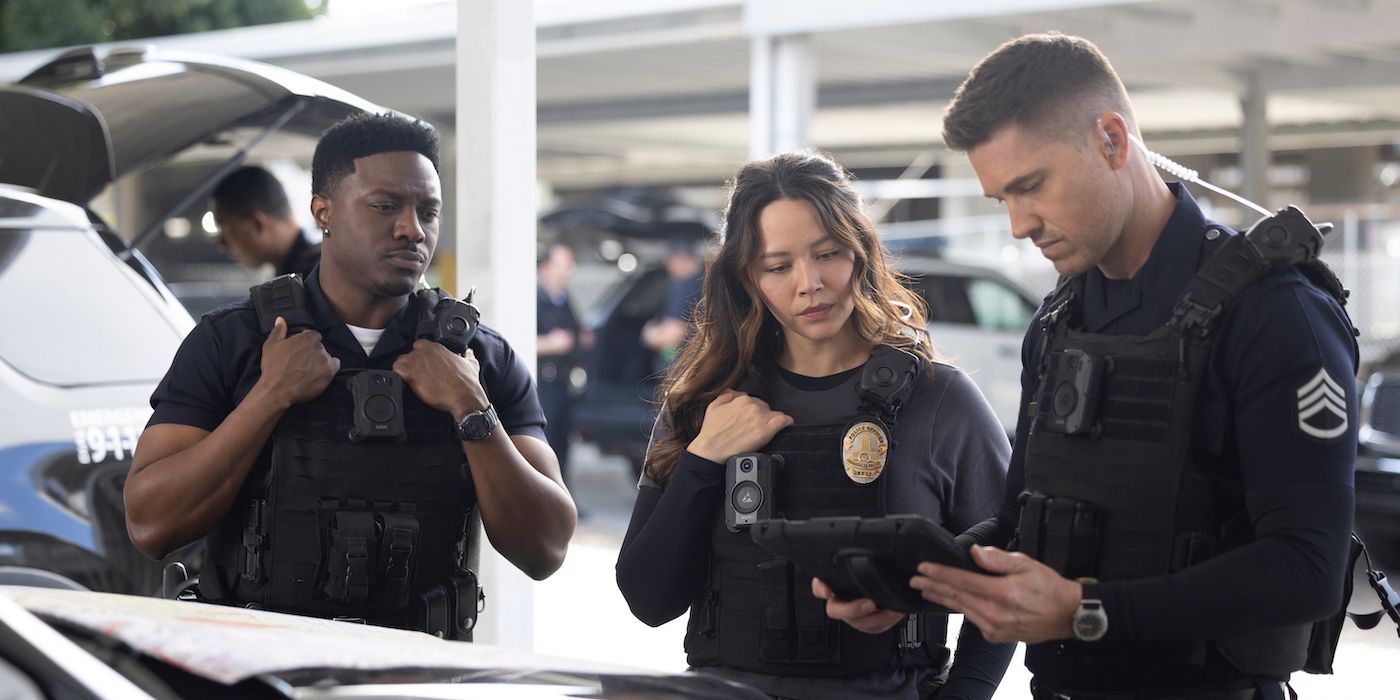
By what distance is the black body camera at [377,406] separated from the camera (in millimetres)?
2895

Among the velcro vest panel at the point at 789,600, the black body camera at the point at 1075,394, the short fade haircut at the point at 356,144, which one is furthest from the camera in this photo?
the short fade haircut at the point at 356,144

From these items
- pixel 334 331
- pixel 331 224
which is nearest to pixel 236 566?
A: pixel 334 331

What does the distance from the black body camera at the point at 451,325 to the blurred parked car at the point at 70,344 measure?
1.82 m

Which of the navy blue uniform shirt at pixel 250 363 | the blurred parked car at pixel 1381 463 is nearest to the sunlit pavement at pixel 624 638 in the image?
the blurred parked car at pixel 1381 463

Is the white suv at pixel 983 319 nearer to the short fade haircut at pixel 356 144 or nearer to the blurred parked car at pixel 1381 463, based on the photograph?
the blurred parked car at pixel 1381 463

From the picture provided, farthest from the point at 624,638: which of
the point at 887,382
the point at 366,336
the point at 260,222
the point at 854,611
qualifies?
the point at 854,611

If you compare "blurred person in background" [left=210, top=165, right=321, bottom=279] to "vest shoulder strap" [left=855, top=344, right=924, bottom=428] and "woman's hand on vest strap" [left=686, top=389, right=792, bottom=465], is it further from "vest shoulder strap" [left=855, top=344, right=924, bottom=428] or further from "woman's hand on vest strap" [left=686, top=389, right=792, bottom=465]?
"vest shoulder strap" [left=855, top=344, right=924, bottom=428]

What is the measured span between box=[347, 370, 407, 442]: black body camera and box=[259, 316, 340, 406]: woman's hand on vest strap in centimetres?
7

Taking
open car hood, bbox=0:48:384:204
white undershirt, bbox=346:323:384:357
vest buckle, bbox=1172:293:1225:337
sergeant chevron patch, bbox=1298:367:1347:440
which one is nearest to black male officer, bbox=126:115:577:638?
white undershirt, bbox=346:323:384:357

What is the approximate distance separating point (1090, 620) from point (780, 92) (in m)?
8.00

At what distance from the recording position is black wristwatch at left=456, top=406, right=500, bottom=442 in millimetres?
2869

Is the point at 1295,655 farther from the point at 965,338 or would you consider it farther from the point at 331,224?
the point at 965,338

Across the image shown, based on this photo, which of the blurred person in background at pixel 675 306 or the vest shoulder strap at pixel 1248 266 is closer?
the vest shoulder strap at pixel 1248 266

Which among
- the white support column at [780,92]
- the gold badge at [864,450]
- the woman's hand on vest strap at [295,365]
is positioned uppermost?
the white support column at [780,92]
